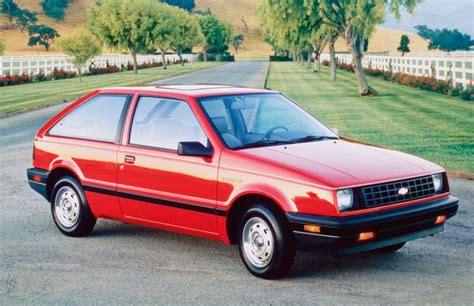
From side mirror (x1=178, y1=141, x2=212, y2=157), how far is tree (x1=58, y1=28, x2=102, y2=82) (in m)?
42.4

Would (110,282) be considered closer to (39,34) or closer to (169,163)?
(169,163)

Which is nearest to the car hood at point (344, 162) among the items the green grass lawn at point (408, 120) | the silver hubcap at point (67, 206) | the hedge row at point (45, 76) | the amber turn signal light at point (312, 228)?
the amber turn signal light at point (312, 228)

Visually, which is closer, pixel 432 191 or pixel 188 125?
pixel 432 191

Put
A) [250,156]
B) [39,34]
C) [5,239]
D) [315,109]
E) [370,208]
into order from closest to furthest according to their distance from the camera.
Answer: [370,208]
[250,156]
[5,239]
[315,109]
[39,34]

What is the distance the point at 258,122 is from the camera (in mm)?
7555

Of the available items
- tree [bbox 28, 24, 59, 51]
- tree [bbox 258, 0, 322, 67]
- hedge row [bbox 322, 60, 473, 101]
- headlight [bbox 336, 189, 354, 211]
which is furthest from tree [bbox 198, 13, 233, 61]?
headlight [bbox 336, 189, 354, 211]

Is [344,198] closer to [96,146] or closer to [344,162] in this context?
[344,162]

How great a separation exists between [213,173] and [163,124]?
3.09 feet

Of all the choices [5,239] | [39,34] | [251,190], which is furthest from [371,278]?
[39,34]

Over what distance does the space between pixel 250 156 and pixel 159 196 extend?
1.08m

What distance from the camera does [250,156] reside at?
654cm

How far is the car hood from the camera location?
6134 mm

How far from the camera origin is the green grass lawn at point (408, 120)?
14960 millimetres

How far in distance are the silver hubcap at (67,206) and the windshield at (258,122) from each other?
6.21 ft
